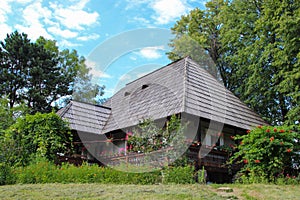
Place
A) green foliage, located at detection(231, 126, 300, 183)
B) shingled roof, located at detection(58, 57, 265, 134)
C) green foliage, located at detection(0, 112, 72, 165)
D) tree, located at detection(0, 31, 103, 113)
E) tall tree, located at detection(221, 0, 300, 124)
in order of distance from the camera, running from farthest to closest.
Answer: tree, located at detection(0, 31, 103, 113) → tall tree, located at detection(221, 0, 300, 124) → shingled roof, located at detection(58, 57, 265, 134) → green foliage, located at detection(0, 112, 72, 165) → green foliage, located at detection(231, 126, 300, 183)

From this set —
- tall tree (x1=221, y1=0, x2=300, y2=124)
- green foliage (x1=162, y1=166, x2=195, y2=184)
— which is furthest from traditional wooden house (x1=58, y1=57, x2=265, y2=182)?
tall tree (x1=221, y1=0, x2=300, y2=124)

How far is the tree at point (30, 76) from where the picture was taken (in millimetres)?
28609

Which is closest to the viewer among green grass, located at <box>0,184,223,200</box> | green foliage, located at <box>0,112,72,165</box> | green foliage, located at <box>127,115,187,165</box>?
green grass, located at <box>0,184,223,200</box>

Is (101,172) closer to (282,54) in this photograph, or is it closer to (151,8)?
(151,8)

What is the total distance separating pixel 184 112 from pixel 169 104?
4.63 ft

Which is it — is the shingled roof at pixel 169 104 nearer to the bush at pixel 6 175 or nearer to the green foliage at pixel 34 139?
the green foliage at pixel 34 139

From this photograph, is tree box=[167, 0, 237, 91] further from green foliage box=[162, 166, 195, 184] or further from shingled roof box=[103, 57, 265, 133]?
green foliage box=[162, 166, 195, 184]

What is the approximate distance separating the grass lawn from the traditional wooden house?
3893mm

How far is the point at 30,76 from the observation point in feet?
96.2

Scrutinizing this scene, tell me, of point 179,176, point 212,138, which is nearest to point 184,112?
point 212,138

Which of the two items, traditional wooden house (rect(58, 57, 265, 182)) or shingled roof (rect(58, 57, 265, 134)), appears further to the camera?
shingled roof (rect(58, 57, 265, 134))

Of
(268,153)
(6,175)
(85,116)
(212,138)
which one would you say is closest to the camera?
(6,175)

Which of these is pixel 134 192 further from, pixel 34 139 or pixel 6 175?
pixel 34 139

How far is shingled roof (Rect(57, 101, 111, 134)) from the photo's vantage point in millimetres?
17109
